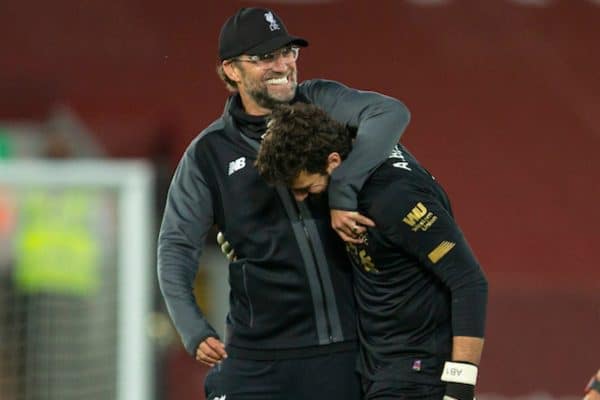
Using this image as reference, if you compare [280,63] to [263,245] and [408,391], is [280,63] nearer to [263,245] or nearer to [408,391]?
[263,245]

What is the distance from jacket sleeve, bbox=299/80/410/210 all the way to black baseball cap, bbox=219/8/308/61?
120 mm

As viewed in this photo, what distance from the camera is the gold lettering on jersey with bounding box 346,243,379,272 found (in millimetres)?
3398

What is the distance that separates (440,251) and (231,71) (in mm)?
802

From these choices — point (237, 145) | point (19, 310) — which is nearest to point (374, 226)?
point (237, 145)

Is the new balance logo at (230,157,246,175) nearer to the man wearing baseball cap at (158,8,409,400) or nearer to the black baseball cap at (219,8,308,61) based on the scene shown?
the man wearing baseball cap at (158,8,409,400)

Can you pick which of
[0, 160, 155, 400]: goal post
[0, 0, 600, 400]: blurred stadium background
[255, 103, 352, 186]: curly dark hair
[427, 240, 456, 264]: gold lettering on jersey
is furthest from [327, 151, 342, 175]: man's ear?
[0, 0, 600, 400]: blurred stadium background

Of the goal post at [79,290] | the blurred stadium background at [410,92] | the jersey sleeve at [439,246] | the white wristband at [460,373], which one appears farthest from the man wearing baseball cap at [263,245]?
the blurred stadium background at [410,92]

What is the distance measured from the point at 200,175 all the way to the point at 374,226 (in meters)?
0.57

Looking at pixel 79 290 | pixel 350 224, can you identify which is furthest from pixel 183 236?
pixel 79 290

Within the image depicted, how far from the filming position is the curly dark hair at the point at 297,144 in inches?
132

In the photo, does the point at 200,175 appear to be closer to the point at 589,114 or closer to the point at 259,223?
the point at 259,223

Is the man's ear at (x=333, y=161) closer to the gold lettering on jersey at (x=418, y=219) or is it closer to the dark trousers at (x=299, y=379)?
the gold lettering on jersey at (x=418, y=219)

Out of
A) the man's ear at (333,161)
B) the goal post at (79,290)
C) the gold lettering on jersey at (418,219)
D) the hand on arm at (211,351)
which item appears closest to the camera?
the gold lettering on jersey at (418,219)

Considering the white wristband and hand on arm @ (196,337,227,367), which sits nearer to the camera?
the white wristband
